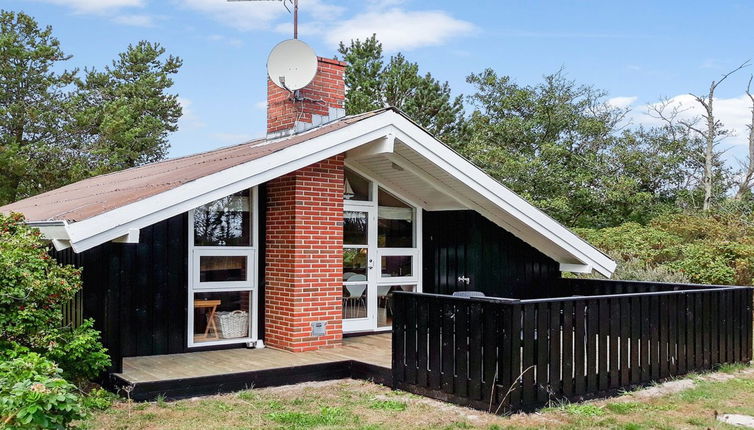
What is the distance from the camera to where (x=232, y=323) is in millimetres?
9070

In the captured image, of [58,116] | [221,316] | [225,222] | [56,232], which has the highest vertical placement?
[58,116]

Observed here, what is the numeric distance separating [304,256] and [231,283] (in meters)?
1.08

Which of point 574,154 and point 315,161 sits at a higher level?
point 574,154

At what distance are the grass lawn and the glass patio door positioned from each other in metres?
2.41

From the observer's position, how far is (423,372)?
7.18 meters

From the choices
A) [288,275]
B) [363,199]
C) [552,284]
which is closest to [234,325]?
[288,275]

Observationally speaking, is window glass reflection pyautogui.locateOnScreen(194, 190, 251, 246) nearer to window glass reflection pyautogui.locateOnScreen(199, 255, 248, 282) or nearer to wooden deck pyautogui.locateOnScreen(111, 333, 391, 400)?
window glass reflection pyautogui.locateOnScreen(199, 255, 248, 282)

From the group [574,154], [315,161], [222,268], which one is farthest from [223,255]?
[574,154]

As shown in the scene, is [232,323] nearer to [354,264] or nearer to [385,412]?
[354,264]

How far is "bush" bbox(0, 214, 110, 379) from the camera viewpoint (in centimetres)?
624

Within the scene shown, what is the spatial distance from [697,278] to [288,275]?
10917mm

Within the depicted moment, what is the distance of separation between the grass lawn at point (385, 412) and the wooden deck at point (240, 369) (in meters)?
0.15

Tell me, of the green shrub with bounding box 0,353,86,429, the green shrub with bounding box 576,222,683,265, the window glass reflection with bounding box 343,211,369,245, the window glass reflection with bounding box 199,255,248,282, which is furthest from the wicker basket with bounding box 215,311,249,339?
the green shrub with bounding box 576,222,683,265

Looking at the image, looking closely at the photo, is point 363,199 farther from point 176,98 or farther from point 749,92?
point 176,98
